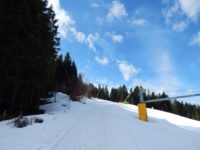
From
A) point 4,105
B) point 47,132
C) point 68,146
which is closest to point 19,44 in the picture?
point 4,105

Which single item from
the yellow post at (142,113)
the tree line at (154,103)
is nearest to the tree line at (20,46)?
the yellow post at (142,113)

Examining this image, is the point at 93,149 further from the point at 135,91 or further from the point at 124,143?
the point at 135,91

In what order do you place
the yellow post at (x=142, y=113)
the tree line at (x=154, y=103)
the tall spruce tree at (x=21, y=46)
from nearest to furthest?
the tall spruce tree at (x=21, y=46) → the yellow post at (x=142, y=113) → the tree line at (x=154, y=103)

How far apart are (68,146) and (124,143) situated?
2.60 m

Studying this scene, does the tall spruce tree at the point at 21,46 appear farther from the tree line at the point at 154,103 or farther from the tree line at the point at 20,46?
the tree line at the point at 154,103

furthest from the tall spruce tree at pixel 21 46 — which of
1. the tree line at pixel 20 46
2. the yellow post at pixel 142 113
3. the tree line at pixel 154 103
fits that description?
the tree line at pixel 154 103

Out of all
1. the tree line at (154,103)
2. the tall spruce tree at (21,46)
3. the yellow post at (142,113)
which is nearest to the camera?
the tall spruce tree at (21,46)

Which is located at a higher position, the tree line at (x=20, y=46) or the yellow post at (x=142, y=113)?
the tree line at (x=20, y=46)

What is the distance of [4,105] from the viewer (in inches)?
746

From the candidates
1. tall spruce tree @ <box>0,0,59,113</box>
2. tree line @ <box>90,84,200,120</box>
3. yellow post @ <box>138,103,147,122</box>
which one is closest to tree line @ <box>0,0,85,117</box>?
tall spruce tree @ <box>0,0,59,113</box>

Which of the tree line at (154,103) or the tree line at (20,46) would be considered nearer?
the tree line at (20,46)

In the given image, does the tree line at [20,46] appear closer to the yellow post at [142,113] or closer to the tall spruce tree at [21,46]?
the tall spruce tree at [21,46]

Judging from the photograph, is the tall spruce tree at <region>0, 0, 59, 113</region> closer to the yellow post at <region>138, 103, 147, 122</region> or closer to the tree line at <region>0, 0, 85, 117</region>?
the tree line at <region>0, 0, 85, 117</region>

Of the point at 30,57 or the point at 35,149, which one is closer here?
the point at 35,149
